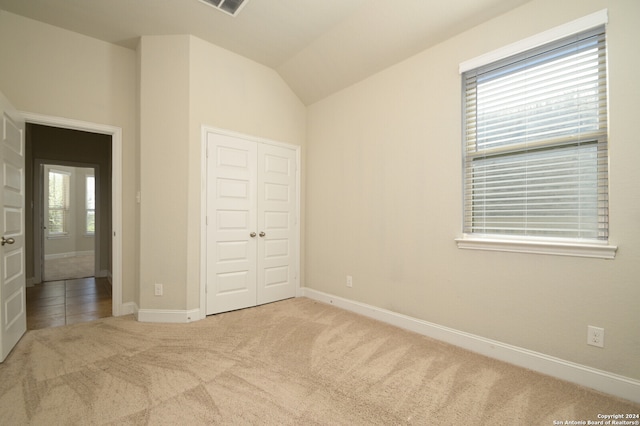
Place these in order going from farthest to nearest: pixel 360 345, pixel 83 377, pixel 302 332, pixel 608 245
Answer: pixel 302 332 → pixel 360 345 → pixel 83 377 → pixel 608 245

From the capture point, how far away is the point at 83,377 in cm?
210

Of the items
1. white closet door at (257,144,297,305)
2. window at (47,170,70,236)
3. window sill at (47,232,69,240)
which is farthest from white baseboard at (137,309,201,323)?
window at (47,170,70,236)

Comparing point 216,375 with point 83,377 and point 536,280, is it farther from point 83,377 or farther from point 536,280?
point 536,280

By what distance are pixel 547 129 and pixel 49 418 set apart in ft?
12.4

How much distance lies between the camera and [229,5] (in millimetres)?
2844

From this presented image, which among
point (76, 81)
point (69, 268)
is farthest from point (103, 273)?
point (76, 81)

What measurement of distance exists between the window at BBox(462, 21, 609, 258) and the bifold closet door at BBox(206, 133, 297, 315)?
7.60ft

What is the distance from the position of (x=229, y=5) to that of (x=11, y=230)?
2.78m

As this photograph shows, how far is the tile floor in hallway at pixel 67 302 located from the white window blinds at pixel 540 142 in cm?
429

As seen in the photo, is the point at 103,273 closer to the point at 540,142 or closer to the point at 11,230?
the point at 11,230

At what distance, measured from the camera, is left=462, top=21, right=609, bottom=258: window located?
6.84ft

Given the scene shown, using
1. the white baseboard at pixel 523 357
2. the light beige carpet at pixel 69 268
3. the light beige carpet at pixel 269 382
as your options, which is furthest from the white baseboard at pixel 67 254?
the white baseboard at pixel 523 357

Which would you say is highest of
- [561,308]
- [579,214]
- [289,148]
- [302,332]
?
[289,148]

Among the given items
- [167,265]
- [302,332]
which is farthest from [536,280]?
[167,265]
